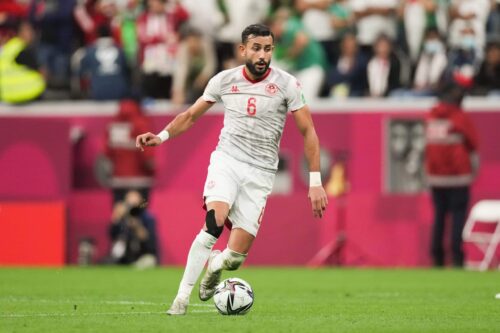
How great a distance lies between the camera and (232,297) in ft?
34.9

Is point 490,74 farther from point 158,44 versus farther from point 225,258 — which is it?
point 225,258

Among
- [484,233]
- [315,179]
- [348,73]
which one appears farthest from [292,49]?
[315,179]

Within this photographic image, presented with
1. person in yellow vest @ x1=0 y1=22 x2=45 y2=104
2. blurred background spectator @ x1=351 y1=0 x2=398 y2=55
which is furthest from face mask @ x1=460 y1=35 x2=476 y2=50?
person in yellow vest @ x1=0 y1=22 x2=45 y2=104

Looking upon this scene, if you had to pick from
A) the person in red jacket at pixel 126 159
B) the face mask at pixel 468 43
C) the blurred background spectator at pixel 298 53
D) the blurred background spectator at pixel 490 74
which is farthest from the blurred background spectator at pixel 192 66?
the blurred background spectator at pixel 490 74

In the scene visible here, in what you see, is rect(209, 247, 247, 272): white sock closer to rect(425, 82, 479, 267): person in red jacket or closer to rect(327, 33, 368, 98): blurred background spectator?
rect(425, 82, 479, 267): person in red jacket

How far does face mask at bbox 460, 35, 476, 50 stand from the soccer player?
10689 millimetres

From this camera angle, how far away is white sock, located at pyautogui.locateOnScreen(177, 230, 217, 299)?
33.4ft

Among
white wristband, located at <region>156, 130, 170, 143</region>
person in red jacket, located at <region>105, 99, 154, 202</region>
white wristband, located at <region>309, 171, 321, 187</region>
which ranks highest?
white wristband, located at <region>156, 130, 170, 143</region>

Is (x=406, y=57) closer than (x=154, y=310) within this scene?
No

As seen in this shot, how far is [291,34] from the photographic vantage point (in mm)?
21406

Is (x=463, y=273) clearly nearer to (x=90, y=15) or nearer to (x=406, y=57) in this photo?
(x=406, y=57)

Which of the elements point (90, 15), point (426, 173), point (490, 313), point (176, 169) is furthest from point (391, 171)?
point (490, 313)

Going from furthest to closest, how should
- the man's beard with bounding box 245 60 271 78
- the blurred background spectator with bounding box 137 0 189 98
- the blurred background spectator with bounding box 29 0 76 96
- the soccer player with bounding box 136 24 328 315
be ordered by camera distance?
1. the blurred background spectator with bounding box 29 0 76 96
2. the blurred background spectator with bounding box 137 0 189 98
3. the man's beard with bounding box 245 60 271 78
4. the soccer player with bounding box 136 24 328 315

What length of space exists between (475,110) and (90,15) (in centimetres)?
725
